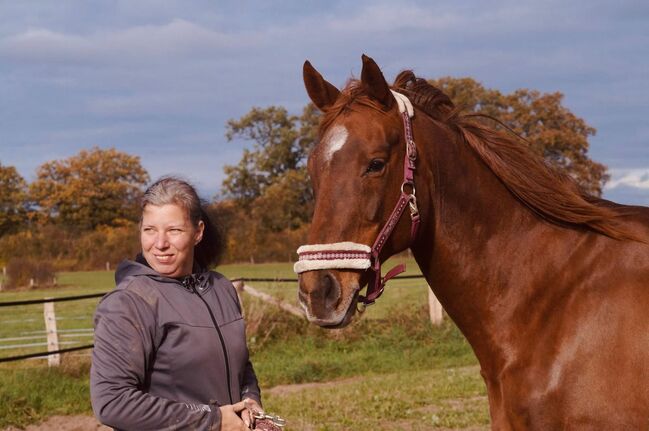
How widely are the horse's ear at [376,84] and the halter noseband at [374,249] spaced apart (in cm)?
7

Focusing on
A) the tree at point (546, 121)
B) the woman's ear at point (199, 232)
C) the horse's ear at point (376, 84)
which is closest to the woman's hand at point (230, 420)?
the woman's ear at point (199, 232)

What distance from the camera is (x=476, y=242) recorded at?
3.18 m

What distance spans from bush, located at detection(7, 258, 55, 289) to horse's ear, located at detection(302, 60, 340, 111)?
28701 millimetres

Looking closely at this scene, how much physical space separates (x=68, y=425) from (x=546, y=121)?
4211 centimetres

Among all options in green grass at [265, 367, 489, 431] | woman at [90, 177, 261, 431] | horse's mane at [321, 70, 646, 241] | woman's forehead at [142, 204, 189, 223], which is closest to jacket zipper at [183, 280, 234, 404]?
woman at [90, 177, 261, 431]

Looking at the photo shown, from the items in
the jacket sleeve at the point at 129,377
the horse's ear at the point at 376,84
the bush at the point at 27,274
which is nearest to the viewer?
the jacket sleeve at the point at 129,377

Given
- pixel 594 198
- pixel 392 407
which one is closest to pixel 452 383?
pixel 392 407

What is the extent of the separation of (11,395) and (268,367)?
3858 mm

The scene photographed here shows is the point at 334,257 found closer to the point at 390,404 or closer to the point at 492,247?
the point at 492,247

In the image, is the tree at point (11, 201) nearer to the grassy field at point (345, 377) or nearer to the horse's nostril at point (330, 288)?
the grassy field at point (345, 377)

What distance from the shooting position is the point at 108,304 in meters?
2.49

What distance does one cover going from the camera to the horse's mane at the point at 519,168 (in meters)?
3.10

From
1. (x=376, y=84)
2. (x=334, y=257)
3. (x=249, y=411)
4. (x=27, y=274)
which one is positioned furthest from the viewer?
(x=27, y=274)

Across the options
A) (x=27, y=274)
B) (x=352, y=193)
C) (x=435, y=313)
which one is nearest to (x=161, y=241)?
(x=352, y=193)
